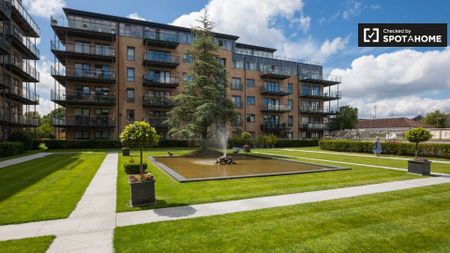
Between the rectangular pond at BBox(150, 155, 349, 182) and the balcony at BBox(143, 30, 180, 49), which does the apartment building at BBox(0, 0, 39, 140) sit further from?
the rectangular pond at BBox(150, 155, 349, 182)

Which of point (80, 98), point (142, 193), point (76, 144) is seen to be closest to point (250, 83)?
point (80, 98)

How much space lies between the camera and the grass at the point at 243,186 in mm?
7156

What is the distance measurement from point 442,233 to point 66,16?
36.9 meters

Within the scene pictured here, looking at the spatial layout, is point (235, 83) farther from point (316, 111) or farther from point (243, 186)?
point (243, 186)

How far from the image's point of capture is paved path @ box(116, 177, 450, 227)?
5.66m

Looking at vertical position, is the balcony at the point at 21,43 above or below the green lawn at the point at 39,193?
above

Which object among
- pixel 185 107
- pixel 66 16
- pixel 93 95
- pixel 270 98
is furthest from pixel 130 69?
pixel 270 98

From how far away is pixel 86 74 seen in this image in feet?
92.8

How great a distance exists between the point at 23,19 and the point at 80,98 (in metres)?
10.6

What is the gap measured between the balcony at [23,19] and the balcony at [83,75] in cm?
627

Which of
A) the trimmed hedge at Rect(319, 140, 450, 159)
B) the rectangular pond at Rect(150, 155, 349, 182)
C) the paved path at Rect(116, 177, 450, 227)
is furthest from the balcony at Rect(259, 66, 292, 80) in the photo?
the paved path at Rect(116, 177, 450, 227)

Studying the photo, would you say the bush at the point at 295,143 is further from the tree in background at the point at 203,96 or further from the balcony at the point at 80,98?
the balcony at the point at 80,98

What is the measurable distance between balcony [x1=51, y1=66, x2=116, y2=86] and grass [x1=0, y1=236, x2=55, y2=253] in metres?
27.3

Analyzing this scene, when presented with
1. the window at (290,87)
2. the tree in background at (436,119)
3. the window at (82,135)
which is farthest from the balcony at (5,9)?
the tree in background at (436,119)
